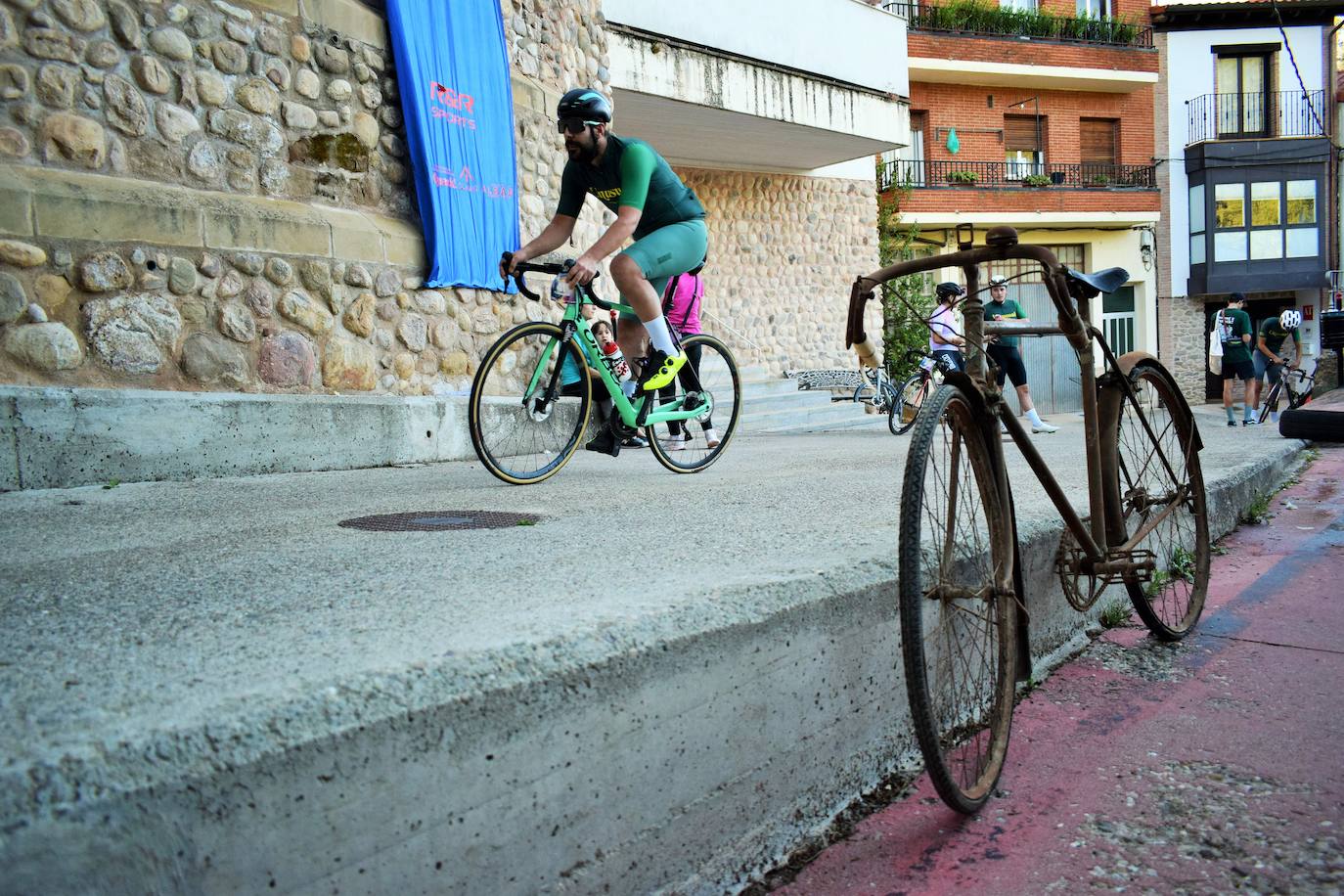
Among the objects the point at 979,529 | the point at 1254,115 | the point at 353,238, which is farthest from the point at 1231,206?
the point at 979,529

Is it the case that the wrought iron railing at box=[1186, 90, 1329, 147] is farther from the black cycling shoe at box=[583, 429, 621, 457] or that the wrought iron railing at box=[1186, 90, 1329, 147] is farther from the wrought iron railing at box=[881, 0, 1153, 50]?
the black cycling shoe at box=[583, 429, 621, 457]

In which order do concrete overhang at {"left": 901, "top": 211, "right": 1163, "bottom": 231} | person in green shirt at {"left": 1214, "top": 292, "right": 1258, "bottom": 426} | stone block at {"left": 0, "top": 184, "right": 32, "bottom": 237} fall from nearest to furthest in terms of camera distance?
stone block at {"left": 0, "top": 184, "right": 32, "bottom": 237} → person in green shirt at {"left": 1214, "top": 292, "right": 1258, "bottom": 426} → concrete overhang at {"left": 901, "top": 211, "right": 1163, "bottom": 231}

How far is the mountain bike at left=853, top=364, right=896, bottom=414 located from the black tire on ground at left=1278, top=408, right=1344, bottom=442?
535 centimetres

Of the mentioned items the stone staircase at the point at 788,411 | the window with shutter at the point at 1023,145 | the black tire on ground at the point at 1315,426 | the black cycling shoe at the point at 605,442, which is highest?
the window with shutter at the point at 1023,145

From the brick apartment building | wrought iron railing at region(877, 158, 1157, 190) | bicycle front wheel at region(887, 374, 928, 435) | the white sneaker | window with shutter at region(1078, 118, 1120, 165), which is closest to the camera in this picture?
the white sneaker

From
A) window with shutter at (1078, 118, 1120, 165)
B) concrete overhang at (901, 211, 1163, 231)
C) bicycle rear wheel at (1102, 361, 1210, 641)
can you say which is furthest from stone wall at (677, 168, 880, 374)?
window with shutter at (1078, 118, 1120, 165)

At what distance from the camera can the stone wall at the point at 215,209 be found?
4336 mm

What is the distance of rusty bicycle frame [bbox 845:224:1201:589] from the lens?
7.48ft

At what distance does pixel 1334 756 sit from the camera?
92.7 inches

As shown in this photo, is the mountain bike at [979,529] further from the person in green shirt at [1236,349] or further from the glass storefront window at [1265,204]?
the glass storefront window at [1265,204]

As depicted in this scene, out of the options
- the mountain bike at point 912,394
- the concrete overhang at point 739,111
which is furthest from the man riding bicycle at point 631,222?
the concrete overhang at point 739,111

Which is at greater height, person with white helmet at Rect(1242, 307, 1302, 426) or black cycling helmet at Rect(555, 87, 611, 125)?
black cycling helmet at Rect(555, 87, 611, 125)

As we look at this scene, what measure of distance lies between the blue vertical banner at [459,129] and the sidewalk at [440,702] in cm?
375

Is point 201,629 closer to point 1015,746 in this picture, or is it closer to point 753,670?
point 753,670
